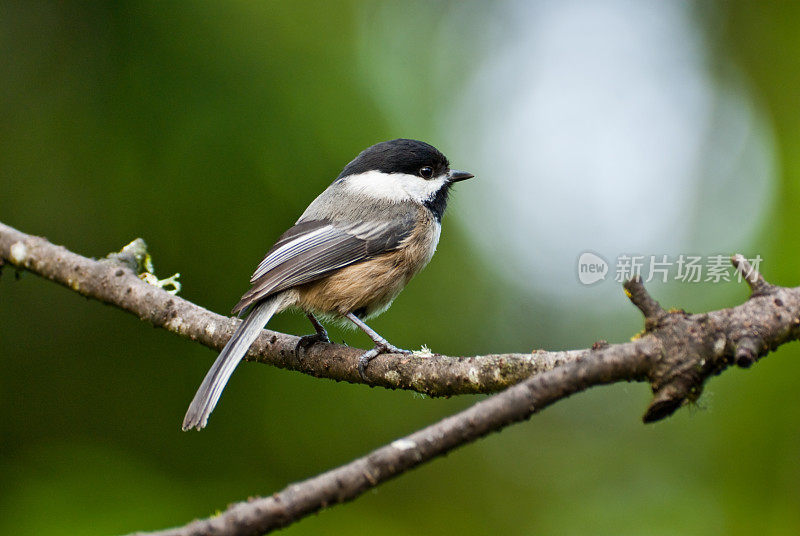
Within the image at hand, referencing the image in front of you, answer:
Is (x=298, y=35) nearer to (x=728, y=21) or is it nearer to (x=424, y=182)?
(x=424, y=182)

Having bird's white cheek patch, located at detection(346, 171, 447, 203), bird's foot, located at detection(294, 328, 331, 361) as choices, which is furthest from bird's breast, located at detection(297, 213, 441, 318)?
bird's foot, located at detection(294, 328, 331, 361)

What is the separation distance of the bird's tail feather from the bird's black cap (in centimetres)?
111

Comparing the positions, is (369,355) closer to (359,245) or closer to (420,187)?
(359,245)

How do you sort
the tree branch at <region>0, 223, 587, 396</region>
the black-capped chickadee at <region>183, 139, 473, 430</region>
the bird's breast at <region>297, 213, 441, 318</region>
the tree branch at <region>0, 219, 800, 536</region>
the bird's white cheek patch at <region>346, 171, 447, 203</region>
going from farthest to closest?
the bird's white cheek patch at <region>346, 171, 447, 203</region>
the bird's breast at <region>297, 213, 441, 318</region>
the black-capped chickadee at <region>183, 139, 473, 430</region>
the tree branch at <region>0, 223, 587, 396</region>
the tree branch at <region>0, 219, 800, 536</region>

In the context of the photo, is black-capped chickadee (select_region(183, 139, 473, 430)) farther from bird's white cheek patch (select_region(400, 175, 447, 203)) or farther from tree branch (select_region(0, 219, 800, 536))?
tree branch (select_region(0, 219, 800, 536))

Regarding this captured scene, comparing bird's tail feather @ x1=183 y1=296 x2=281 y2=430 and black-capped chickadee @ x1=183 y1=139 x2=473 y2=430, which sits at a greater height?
black-capped chickadee @ x1=183 y1=139 x2=473 y2=430

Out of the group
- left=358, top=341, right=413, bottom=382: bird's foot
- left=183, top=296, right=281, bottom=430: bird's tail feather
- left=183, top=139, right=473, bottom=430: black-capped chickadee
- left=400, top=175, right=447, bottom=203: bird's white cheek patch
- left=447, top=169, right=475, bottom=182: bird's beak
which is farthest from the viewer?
left=447, top=169, right=475, bottom=182: bird's beak

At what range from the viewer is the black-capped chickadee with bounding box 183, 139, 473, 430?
298cm

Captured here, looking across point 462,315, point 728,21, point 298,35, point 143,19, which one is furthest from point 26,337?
point 728,21

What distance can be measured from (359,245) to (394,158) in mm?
636

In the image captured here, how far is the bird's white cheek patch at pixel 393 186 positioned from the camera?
365cm

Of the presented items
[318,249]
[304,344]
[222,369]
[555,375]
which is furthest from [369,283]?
[555,375]

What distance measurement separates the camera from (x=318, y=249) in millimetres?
3207

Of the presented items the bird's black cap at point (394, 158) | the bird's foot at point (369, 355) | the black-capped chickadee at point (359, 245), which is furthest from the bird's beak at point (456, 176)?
the bird's foot at point (369, 355)
